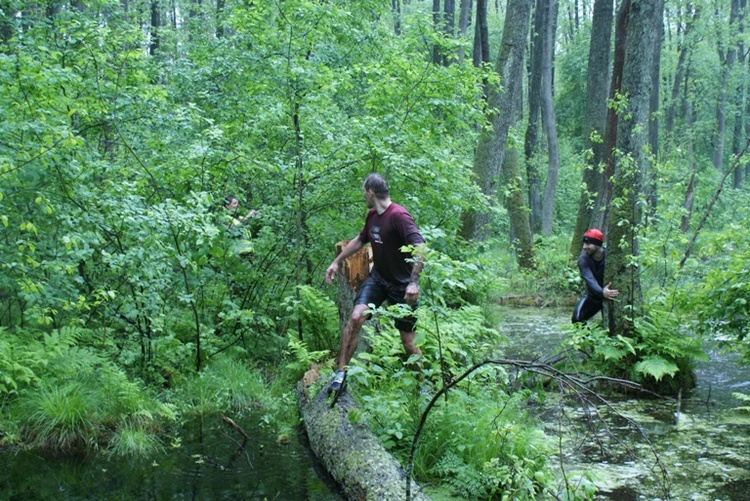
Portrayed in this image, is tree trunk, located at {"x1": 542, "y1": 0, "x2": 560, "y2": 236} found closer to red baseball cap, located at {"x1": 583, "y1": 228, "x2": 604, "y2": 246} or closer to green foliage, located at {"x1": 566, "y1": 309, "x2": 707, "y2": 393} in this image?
red baseball cap, located at {"x1": 583, "y1": 228, "x2": 604, "y2": 246}

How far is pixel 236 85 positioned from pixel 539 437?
10.5m

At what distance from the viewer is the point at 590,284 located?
30.0ft

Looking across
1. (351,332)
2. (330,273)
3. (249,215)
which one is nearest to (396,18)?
(249,215)

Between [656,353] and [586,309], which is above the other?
[586,309]

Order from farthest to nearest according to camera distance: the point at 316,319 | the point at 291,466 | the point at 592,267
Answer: the point at 592,267
the point at 316,319
the point at 291,466

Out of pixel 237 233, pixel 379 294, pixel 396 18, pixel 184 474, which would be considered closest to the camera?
pixel 184 474

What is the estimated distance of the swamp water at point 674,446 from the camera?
533 cm

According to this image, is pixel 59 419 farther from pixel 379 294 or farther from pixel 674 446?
pixel 674 446

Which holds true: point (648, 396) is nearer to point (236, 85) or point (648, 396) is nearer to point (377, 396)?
point (377, 396)

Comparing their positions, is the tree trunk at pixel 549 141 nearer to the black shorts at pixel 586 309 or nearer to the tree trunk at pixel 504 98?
the tree trunk at pixel 504 98

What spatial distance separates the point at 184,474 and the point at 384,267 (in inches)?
114

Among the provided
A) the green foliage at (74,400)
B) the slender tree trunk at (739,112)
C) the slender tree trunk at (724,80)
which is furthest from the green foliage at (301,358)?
the slender tree trunk at (739,112)

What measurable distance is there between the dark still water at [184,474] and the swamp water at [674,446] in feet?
8.08

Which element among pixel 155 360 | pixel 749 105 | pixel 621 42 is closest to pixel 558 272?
pixel 621 42
